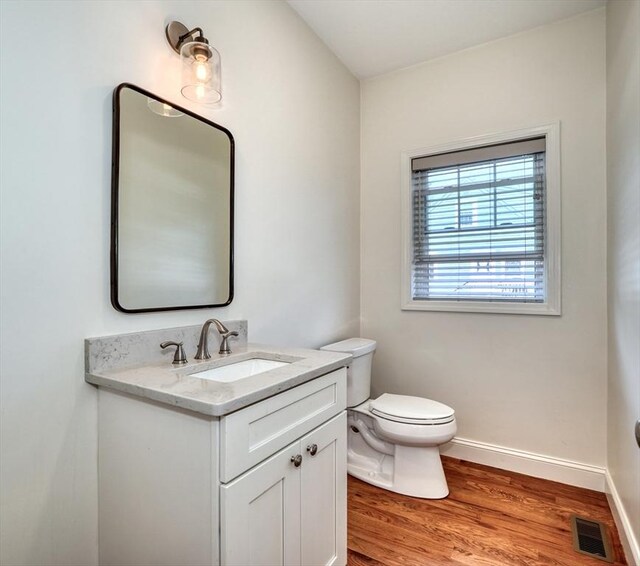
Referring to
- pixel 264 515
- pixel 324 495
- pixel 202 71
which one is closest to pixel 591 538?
pixel 324 495

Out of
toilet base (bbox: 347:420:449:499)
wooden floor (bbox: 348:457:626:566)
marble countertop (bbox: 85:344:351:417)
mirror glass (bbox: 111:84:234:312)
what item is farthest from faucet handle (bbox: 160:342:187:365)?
toilet base (bbox: 347:420:449:499)

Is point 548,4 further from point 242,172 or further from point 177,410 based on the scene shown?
point 177,410

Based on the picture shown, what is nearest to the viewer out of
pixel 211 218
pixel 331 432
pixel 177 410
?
pixel 177 410

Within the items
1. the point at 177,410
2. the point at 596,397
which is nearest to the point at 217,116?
the point at 177,410

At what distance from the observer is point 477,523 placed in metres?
1.73

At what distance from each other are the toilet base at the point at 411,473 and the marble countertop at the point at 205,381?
0.94 meters

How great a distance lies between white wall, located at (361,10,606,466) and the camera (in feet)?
6.63

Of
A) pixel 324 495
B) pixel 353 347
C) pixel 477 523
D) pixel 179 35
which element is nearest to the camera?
pixel 324 495

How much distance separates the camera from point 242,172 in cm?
170

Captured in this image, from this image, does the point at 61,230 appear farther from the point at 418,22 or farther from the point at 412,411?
the point at 418,22

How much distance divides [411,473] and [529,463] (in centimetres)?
Result: 77

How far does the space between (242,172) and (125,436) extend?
117cm

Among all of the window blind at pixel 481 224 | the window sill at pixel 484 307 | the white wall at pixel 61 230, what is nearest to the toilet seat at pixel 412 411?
the window sill at pixel 484 307

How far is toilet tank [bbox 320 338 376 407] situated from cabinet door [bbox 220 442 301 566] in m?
1.06
